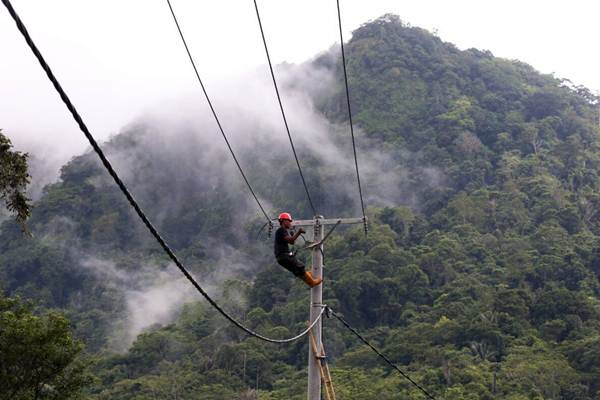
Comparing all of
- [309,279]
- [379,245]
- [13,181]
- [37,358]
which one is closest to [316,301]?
[309,279]

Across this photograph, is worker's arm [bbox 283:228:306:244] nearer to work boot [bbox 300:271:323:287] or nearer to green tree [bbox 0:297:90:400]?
work boot [bbox 300:271:323:287]

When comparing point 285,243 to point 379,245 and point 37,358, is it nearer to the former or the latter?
point 37,358

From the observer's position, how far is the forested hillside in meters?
44.8

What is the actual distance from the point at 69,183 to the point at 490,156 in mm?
37630

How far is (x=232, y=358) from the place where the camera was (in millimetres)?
47500

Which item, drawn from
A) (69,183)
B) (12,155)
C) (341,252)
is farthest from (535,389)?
(69,183)

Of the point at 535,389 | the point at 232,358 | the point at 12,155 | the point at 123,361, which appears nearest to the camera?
the point at 12,155

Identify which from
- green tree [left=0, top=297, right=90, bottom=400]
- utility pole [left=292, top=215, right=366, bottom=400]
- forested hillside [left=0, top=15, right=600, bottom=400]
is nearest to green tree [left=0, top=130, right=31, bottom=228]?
utility pole [left=292, top=215, right=366, bottom=400]

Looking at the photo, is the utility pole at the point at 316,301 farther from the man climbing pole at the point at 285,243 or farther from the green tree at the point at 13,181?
the green tree at the point at 13,181

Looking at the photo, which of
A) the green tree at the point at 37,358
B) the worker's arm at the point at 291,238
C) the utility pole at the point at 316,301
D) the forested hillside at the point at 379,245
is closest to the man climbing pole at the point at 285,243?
the worker's arm at the point at 291,238

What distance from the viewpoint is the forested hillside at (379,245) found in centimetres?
4484

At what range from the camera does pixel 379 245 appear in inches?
2286

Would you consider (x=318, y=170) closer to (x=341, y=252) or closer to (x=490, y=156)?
(x=490, y=156)

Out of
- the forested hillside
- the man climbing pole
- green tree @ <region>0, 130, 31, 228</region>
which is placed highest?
the forested hillside
